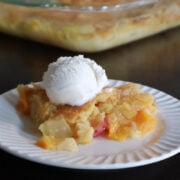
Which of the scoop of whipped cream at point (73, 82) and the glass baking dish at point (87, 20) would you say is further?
A: the glass baking dish at point (87, 20)

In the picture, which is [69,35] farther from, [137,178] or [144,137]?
[137,178]

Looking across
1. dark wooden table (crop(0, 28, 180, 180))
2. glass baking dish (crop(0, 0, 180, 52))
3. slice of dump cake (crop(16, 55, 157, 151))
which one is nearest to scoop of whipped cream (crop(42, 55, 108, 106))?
slice of dump cake (crop(16, 55, 157, 151))

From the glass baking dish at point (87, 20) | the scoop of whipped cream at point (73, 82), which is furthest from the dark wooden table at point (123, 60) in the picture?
the scoop of whipped cream at point (73, 82)

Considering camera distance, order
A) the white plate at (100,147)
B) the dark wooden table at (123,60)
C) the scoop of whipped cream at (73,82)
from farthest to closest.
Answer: the dark wooden table at (123,60) → the scoop of whipped cream at (73,82) → the white plate at (100,147)

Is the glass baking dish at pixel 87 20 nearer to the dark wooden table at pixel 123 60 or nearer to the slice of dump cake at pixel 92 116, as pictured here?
the dark wooden table at pixel 123 60

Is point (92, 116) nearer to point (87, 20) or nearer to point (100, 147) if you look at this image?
point (100, 147)

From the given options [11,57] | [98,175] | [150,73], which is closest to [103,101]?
[98,175]

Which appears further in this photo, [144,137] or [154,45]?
[154,45]
